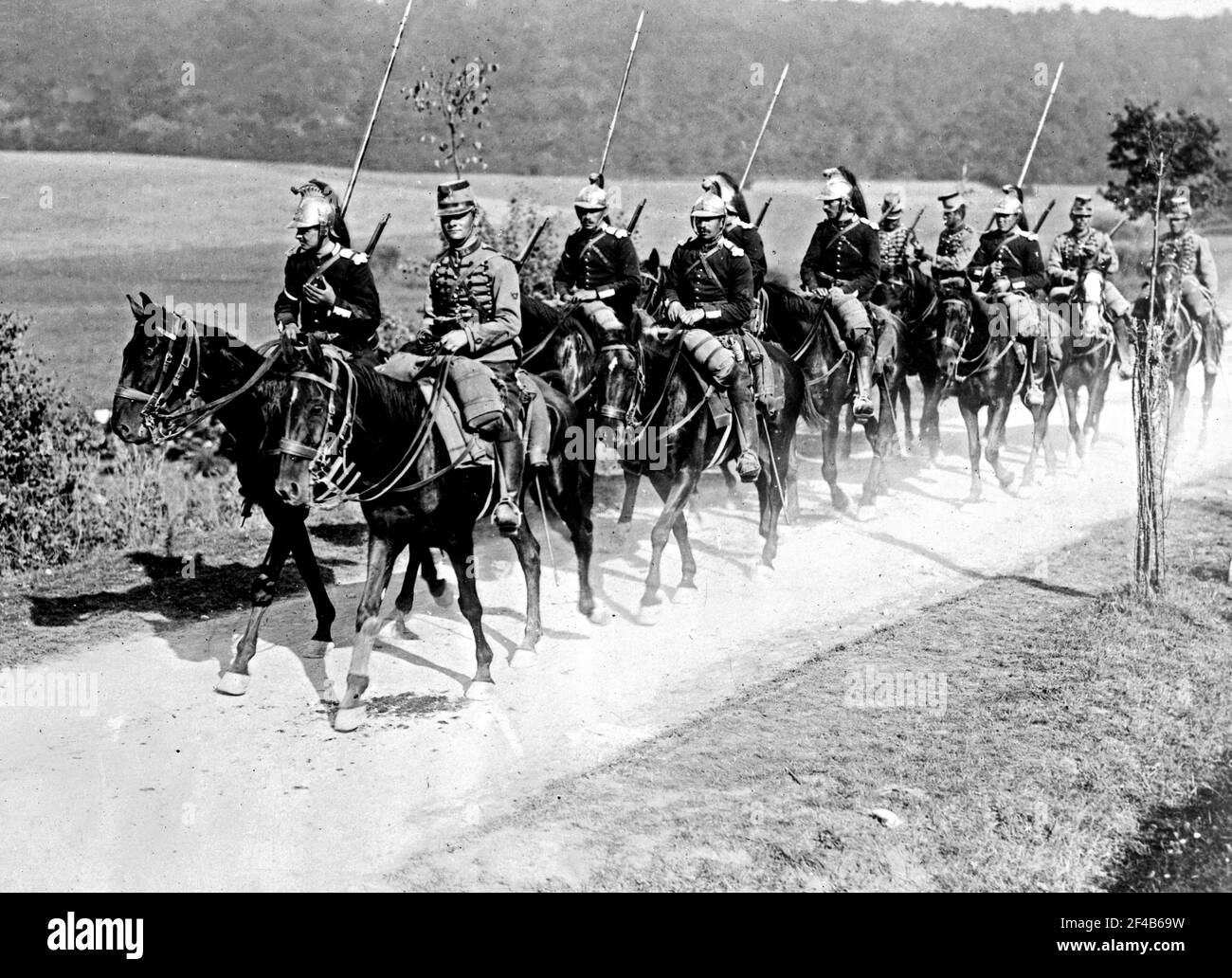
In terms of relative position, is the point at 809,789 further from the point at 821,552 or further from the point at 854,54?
the point at 854,54

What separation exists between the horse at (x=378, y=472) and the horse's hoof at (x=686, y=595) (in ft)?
6.85

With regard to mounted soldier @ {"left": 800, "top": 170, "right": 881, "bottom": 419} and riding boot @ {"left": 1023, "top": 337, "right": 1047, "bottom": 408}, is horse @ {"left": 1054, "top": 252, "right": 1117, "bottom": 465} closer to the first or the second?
riding boot @ {"left": 1023, "top": 337, "right": 1047, "bottom": 408}

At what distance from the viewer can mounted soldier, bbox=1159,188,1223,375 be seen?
60.2 ft

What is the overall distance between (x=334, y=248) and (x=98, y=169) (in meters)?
29.6

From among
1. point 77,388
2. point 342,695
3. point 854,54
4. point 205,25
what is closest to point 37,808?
point 342,695

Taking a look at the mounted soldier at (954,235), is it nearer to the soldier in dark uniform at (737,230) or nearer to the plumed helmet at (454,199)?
the soldier in dark uniform at (737,230)

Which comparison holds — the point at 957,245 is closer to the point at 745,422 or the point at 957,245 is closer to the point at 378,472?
the point at 745,422

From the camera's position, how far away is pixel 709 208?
480 inches

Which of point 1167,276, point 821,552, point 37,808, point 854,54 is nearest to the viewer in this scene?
point 37,808

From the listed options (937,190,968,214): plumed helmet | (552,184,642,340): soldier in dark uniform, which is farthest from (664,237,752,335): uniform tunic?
(937,190,968,214): plumed helmet

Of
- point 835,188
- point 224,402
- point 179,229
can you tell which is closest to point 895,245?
point 835,188

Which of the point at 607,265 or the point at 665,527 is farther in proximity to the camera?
the point at 607,265

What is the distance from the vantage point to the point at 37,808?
310 inches

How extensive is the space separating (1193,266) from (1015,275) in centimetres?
352
